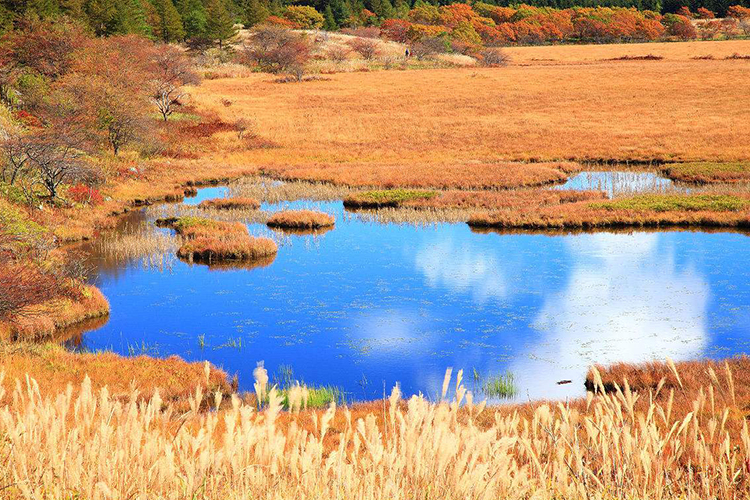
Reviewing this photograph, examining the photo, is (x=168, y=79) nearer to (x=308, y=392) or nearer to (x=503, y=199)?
(x=503, y=199)

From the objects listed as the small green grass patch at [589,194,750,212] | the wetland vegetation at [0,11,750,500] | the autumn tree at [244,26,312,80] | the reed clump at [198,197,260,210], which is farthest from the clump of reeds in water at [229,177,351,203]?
the autumn tree at [244,26,312,80]

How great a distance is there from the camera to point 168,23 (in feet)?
330

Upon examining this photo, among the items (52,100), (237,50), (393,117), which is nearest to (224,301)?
(52,100)

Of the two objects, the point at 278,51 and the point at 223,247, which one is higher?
the point at 278,51

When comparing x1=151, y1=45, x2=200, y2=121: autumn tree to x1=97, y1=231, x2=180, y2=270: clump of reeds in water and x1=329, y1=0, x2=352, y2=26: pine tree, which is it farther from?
x1=329, y1=0, x2=352, y2=26: pine tree

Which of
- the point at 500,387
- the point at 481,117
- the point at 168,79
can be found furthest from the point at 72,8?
the point at 500,387

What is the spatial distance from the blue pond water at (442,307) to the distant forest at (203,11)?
147 ft

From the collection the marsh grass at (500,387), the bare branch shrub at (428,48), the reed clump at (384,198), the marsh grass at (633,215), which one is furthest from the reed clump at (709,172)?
the bare branch shrub at (428,48)

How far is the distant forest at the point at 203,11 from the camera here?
7400 cm

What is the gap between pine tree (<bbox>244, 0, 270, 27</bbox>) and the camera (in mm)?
123250

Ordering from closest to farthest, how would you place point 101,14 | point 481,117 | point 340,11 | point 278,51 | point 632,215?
point 632,215 → point 481,117 → point 101,14 → point 278,51 → point 340,11

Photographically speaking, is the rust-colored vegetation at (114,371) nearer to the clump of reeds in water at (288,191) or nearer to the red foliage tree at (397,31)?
the clump of reeds in water at (288,191)

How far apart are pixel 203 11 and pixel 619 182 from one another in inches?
3315

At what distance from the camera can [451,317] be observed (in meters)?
18.7
